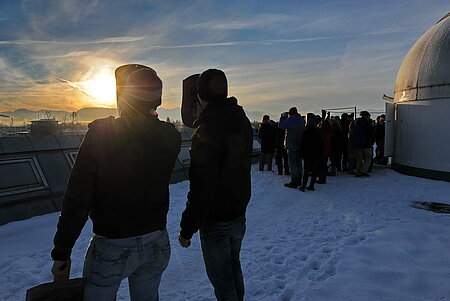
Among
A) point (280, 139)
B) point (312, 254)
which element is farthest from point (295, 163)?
point (312, 254)

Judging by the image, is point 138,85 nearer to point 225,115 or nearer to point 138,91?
point 138,91

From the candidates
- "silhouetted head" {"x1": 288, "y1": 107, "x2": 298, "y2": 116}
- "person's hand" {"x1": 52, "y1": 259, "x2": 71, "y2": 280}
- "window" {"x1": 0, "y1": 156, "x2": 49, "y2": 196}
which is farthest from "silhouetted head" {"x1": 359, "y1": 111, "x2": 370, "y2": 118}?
"person's hand" {"x1": 52, "y1": 259, "x2": 71, "y2": 280}

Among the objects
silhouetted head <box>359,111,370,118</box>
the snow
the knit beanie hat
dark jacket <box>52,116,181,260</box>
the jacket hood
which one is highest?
silhouetted head <box>359,111,370,118</box>

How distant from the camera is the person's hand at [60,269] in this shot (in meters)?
1.73

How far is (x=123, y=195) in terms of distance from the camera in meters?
1.76

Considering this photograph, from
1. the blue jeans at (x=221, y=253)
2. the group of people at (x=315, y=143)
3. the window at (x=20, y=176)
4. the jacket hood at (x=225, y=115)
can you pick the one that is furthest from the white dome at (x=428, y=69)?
the window at (x=20, y=176)

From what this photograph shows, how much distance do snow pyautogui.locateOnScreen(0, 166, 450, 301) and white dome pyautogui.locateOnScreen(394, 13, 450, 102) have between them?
16.6 feet

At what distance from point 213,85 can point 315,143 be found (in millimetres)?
6078

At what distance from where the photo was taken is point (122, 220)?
1.77 meters

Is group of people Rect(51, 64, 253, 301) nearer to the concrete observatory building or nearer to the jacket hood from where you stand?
the jacket hood

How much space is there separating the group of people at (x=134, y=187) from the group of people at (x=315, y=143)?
609 centimetres

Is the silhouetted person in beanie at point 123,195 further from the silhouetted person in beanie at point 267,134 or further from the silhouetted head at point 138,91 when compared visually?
the silhouetted person in beanie at point 267,134

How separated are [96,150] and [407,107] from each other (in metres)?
12.3

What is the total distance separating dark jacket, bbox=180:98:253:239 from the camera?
218 centimetres
